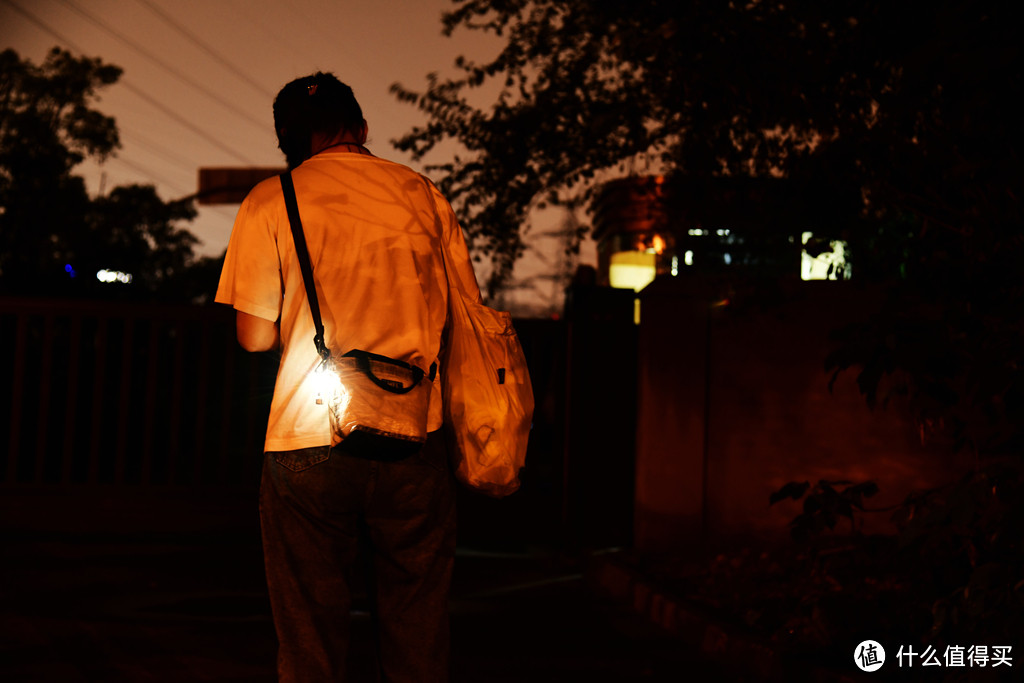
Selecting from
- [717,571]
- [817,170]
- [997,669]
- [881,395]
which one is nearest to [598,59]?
[817,170]

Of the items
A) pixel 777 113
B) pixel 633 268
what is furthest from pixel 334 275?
pixel 633 268

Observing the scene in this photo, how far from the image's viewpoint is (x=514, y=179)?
10.2m

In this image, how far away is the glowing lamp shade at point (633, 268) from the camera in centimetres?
1117

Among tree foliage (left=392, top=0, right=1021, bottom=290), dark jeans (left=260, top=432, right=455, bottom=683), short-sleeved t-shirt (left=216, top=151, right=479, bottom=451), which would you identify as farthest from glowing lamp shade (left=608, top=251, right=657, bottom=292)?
dark jeans (left=260, top=432, right=455, bottom=683)

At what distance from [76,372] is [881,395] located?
6.30 m

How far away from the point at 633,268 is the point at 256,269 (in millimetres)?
9095

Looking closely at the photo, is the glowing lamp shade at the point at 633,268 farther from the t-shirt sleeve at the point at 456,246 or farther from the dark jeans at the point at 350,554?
the dark jeans at the point at 350,554

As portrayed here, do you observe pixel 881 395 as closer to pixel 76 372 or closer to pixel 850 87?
pixel 850 87

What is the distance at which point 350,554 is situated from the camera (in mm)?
2459

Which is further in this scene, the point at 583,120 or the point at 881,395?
the point at 583,120

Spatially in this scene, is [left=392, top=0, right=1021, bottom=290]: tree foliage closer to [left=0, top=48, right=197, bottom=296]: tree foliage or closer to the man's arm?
the man's arm

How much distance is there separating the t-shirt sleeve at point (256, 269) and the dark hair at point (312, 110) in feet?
0.91

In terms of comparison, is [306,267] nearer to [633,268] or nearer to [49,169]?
[633,268]

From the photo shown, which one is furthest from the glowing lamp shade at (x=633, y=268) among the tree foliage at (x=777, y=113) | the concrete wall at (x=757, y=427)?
the concrete wall at (x=757, y=427)
